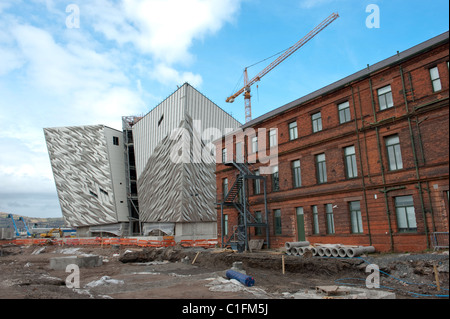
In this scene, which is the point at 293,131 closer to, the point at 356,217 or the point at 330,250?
the point at 356,217

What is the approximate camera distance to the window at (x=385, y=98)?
20.5 m

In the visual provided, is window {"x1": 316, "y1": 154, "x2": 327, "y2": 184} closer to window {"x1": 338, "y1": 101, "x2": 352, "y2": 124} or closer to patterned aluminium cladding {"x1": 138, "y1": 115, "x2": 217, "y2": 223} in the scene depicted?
window {"x1": 338, "y1": 101, "x2": 352, "y2": 124}

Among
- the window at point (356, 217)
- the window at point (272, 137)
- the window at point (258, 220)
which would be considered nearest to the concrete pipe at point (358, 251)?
the window at point (356, 217)

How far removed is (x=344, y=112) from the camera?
75.6 feet

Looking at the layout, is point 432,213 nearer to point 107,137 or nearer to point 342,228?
point 342,228

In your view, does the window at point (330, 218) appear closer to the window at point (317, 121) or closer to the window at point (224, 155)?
the window at point (317, 121)

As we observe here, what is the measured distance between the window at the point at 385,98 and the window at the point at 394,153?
2052 millimetres

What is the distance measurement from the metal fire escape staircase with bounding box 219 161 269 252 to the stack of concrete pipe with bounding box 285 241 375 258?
5.80m

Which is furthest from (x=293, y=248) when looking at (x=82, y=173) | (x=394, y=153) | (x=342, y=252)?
(x=82, y=173)

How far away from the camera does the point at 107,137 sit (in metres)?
62.2

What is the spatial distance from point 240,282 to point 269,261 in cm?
625

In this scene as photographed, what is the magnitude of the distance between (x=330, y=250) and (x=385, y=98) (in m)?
10.3
